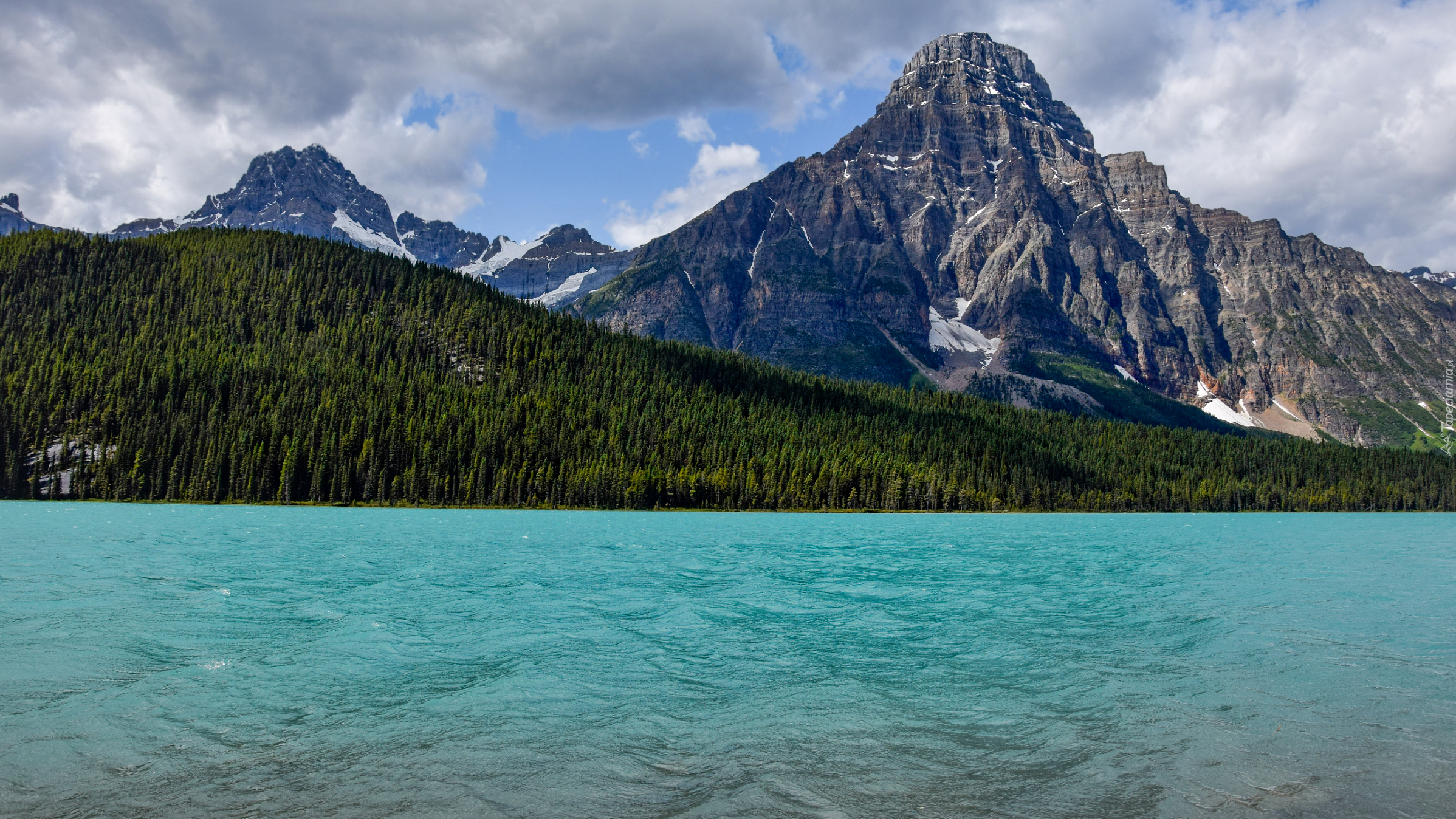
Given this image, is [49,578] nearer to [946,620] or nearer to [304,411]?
[946,620]

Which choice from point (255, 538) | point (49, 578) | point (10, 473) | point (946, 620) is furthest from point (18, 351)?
point (946, 620)

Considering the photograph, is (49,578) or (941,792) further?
(49,578)

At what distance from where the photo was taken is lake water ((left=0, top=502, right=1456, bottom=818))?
14625mm

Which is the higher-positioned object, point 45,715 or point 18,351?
point 18,351

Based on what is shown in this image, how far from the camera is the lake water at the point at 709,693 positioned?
14.6m

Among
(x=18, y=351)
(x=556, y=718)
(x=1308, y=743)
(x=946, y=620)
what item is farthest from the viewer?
(x=18, y=351)

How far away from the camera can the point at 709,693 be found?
72.6 feet

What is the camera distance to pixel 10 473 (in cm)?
15662

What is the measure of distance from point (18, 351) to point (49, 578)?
199 metres

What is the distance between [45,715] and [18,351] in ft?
750

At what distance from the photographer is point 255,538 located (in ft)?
237

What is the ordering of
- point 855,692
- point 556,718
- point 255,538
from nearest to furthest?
point 556,718 → point 855,692 → point 255,538

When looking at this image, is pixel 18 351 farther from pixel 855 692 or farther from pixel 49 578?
pixel 855 692

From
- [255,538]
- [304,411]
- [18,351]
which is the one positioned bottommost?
[255,538]
